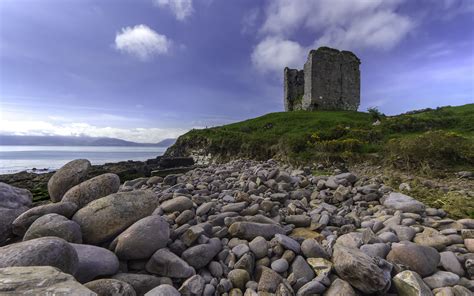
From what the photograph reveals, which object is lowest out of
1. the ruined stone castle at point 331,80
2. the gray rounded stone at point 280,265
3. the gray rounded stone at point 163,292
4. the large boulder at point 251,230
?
the gray rounded stone at point 280,265

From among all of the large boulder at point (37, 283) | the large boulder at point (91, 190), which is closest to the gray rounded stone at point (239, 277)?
the large boulder at point (37, 283)

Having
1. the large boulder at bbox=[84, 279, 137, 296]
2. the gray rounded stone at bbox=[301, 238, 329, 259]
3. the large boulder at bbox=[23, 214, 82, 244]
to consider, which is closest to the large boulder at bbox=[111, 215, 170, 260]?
the large boulder at bbox=[23, 214, 82, 244]

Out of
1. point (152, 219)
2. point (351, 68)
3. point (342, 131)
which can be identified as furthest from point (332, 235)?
point (351, 68)

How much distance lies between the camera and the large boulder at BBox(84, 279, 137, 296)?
2530 millimetres

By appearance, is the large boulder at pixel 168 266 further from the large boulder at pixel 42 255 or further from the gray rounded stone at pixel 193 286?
the large boulder at pixel 42 255

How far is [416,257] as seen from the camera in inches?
129

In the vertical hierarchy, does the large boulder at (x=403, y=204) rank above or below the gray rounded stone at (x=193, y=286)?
above

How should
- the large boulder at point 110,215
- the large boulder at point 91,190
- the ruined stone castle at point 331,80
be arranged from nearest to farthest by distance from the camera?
the large boulder at point 110,215 → the large boulder at point 91,190 → the ruined stone castle at point 331,80

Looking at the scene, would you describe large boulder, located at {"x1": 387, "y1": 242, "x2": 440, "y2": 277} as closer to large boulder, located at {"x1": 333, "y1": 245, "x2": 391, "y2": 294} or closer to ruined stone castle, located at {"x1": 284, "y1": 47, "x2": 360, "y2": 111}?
large boulder, located at {"x1": 333, "y1": 245, "x2": 391, "y2": 294}

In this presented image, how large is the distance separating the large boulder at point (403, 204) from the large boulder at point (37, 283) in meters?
5.21

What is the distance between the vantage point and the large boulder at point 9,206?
156 inches

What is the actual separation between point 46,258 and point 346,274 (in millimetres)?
3173

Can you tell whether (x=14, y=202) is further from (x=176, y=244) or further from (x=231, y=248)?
(x=231, y=248)

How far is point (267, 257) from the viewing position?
144 inches
